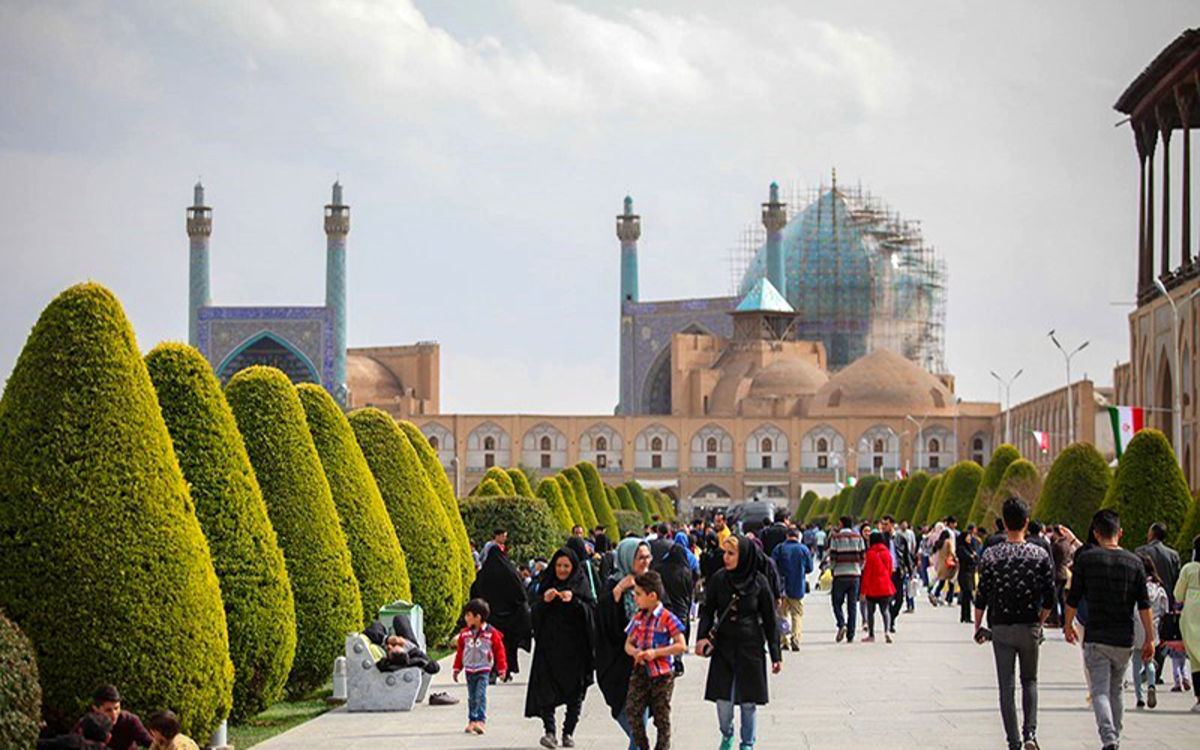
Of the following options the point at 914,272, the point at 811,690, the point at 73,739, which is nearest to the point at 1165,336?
the point at 811,690

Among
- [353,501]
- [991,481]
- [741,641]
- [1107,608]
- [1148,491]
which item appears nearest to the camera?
[741,641]

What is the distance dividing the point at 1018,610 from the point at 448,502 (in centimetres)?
1050

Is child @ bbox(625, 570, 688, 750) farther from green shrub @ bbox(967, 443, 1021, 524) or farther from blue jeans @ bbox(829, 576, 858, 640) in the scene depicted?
green shrub @ bbox(967, 443, 1021, 524)

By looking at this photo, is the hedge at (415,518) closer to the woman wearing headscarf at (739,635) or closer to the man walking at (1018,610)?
the woman wearing headscarf at (739,635)

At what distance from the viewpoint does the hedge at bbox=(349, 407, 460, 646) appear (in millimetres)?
15711

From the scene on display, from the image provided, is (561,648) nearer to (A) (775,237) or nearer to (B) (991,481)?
(B) (991,481)

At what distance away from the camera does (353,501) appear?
44.7 feet

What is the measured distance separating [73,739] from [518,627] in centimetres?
581

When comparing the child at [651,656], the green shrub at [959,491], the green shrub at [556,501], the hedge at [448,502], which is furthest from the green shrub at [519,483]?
the child at [651,656]

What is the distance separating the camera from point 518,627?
1327 centimetres

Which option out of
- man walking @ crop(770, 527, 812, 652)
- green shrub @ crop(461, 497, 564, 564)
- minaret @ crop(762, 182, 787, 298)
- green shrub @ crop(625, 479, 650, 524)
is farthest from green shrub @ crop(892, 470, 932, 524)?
minaret @ crop(762, 182, 787, 298)

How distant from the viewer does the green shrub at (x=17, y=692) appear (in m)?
7.27

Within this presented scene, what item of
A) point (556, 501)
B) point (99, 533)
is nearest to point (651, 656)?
point (99, 533)

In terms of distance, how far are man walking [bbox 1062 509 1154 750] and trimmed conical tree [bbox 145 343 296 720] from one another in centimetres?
403
